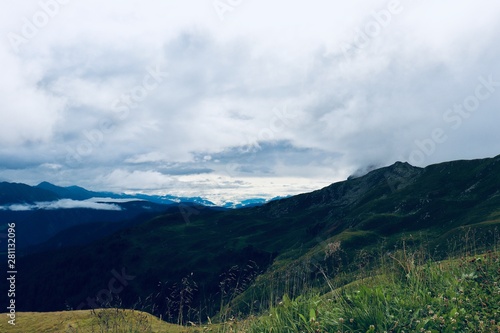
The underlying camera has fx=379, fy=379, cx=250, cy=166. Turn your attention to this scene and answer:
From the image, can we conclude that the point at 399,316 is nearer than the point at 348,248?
Yes

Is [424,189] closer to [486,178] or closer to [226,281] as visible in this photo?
[486,178]

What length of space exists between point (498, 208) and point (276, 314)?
107644 millimetres

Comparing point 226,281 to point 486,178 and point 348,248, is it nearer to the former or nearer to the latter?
point 348,248

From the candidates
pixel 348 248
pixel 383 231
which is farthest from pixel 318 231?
pixel 348 248

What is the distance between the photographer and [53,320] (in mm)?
15914

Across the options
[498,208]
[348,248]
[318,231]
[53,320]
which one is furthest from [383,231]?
[53,320]

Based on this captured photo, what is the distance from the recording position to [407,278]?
971cm

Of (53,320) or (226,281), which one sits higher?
(226,281)

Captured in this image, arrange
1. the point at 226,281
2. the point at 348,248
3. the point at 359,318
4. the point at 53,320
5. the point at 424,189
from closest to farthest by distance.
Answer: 1. the point at 359,318
2. the point at 226,281
3. the point at 53,320
4. the point at 348,248
5. the point at 424,189

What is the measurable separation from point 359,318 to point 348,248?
327 feet

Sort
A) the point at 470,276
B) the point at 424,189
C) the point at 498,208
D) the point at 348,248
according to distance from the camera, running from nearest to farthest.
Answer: the point at 470,276, the point at 498,208, the point at 348,248, the point at 424,189

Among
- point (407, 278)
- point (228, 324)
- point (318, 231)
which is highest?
point (407, 278)

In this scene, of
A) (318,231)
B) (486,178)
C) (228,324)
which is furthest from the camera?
(318,231)

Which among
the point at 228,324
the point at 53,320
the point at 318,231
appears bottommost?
the point at 318,231
